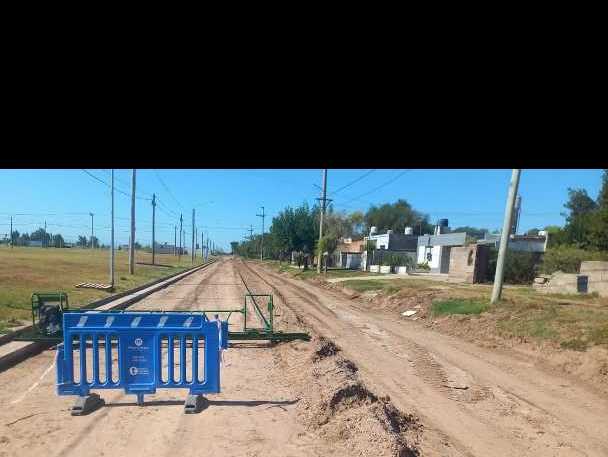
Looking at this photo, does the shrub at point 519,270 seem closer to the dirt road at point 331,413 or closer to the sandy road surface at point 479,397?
the sandy road surface at point 479,397

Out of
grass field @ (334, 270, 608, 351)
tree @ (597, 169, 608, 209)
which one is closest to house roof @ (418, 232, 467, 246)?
tree @ (597, 169, 608, 209)

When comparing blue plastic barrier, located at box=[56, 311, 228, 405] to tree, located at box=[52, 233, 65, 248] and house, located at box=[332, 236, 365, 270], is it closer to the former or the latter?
house, located at box=[332, 236, 365, 270]

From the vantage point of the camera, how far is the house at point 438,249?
161ft

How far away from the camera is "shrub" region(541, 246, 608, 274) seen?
3011cm

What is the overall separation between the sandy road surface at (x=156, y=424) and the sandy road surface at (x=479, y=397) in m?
1.64

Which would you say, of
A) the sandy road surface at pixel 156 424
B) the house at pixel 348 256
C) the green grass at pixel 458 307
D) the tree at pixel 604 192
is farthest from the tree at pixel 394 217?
the sandy road surface at pixel 156 424

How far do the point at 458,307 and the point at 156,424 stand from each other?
41.3 ft

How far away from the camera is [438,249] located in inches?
2052

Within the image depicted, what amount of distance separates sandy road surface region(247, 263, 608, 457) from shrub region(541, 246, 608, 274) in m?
21.1

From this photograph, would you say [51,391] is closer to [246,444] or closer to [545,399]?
[246,444]

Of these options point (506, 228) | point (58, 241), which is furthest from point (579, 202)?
point (58, 241)

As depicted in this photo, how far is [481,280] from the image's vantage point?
31688 millimetres
